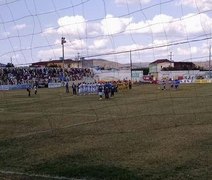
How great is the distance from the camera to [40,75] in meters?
81.4

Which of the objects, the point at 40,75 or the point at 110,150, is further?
the point at 40,75

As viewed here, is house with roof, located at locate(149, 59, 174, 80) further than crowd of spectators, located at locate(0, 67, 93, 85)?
Yes

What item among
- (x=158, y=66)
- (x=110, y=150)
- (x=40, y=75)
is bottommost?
(x=110, y=150)

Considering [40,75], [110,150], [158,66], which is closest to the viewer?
[110,150]

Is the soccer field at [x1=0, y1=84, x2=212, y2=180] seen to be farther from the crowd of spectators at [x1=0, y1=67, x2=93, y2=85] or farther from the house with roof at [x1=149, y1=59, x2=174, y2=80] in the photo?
the house with roof at [x1=149, y1=59, x2=174, y2=80]

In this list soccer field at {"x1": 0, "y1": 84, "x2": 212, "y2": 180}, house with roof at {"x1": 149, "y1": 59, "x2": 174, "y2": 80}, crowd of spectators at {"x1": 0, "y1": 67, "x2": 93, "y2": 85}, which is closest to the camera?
soccer field at {"x1": 0, "y1": 84, "x2": 212, "y2": 180}

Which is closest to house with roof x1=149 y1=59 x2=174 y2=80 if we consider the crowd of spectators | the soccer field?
the crowd of spectators

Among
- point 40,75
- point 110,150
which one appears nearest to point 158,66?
point 40,75

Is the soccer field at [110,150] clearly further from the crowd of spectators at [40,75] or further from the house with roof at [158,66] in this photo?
the house with roof at [158,66]

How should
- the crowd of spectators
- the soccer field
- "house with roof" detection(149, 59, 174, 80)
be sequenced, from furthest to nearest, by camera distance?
"house with roof" detection(149, 59, 174, 80), the crowd of spectators, the soccer field

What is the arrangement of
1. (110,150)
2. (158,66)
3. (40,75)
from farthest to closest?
(158,66) → (40,75) → (110,150)

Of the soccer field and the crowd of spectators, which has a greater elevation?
the crowd of spectators

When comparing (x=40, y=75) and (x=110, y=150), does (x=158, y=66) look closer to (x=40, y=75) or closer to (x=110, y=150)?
(x=40, y=75)

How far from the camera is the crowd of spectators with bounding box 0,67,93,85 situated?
2847 inches
